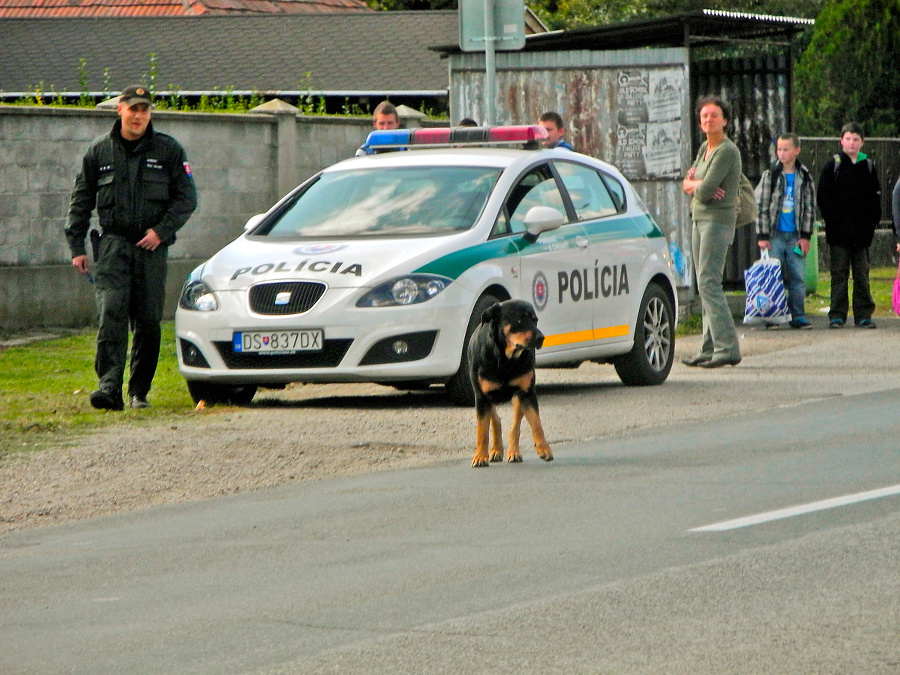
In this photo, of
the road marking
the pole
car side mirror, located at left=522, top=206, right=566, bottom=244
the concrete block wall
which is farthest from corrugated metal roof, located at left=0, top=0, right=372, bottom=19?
the road marking

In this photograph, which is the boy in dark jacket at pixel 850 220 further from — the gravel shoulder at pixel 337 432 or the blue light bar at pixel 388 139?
the blue light bar at pixel 388 139

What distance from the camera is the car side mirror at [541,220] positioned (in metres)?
11.0

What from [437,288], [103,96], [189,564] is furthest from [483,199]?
[103,96]

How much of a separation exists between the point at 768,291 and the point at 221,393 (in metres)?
6.93

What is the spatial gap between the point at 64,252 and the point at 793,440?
9123 millimetres

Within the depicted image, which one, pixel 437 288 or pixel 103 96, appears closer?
pixel 437 288

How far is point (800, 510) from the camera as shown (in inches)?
271

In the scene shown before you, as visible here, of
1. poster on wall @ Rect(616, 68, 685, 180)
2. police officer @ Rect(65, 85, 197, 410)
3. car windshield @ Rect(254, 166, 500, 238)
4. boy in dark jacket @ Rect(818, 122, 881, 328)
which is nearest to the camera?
police officer @ Rect(65, 85, 197, 410)

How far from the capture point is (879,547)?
242 inches

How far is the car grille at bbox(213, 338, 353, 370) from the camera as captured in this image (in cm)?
1037

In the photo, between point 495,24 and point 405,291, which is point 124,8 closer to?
point 495,24

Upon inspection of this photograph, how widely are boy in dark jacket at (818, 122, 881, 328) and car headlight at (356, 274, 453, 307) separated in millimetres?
7092

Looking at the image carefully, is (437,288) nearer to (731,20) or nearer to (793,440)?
(793,440)

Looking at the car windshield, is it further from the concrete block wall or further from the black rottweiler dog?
the concrete block wall
